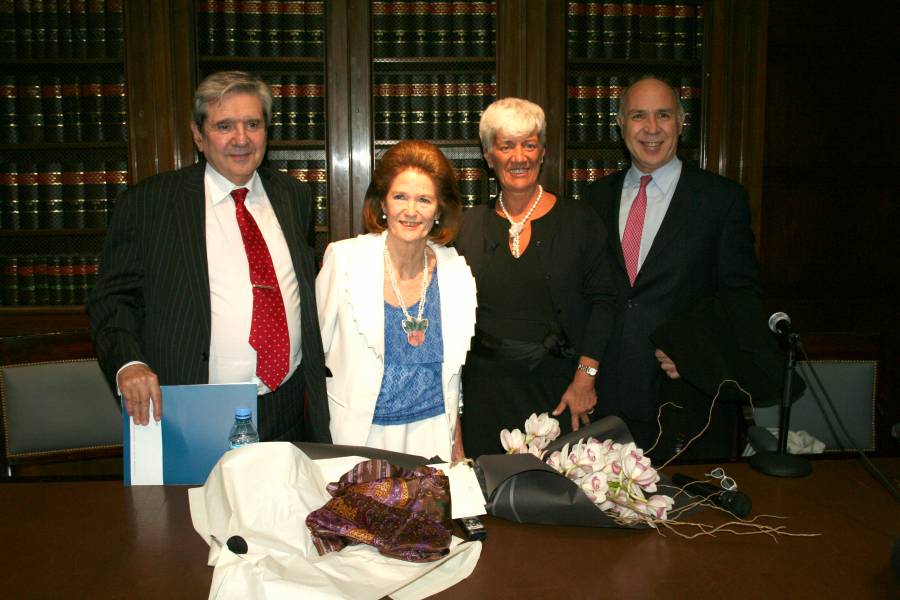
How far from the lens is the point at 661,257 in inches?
95.3

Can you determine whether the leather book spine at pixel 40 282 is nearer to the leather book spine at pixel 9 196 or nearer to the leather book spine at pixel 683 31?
the leather book spine at pixel 9 196

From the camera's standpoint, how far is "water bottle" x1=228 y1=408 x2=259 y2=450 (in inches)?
61.1

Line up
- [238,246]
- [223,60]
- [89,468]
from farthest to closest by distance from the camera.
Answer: [89,468] < [223,60] < [238,246]

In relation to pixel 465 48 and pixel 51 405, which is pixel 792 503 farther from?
pixel 465 48

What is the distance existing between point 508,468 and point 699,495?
0.43m

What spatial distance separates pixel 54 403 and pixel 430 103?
6.98 feet

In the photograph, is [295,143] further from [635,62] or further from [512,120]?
[635,62]

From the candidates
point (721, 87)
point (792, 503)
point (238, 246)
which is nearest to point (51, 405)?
point (238, 246)

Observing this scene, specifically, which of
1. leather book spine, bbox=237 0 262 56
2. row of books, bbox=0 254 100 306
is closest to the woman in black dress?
leather book spine, bbox=237 0 262 56

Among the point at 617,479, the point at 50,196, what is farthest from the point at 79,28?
the point at 617,479

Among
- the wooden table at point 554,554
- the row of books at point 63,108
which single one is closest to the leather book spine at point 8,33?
the row of books at point 63,108

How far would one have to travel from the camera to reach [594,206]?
2645 millimetres

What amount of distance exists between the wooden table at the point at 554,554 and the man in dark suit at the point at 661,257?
0.90 m

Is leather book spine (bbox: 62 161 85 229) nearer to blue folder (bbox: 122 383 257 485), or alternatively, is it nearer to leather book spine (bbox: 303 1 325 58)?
leather book spine (bbox: 303 1 325 58)
